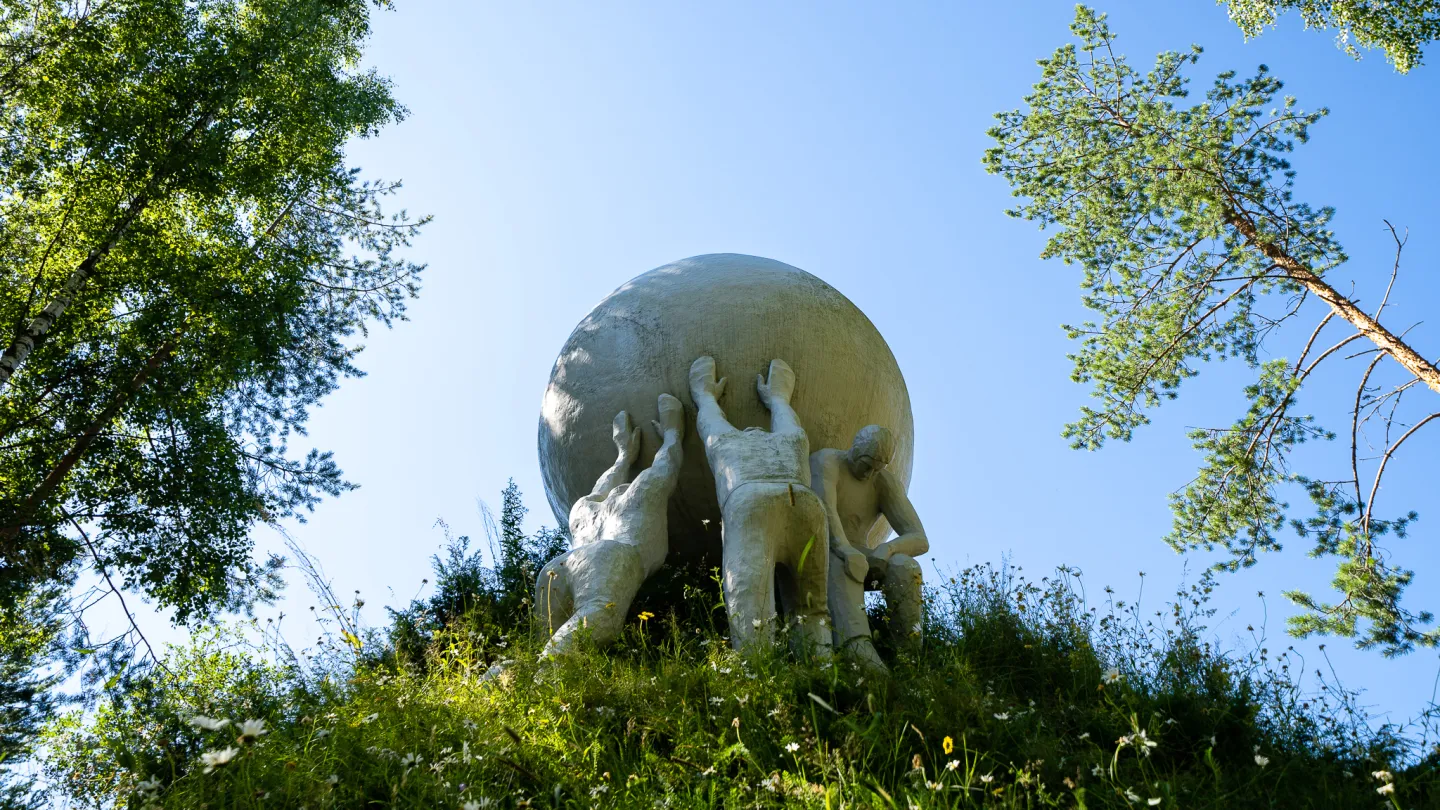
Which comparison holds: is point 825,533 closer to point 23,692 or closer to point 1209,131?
point 23,692

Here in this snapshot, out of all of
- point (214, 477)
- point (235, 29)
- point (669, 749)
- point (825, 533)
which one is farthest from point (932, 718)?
point (235, 29)

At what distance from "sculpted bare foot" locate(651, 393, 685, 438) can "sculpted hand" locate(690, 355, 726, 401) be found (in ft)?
0.48

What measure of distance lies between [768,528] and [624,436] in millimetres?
1822

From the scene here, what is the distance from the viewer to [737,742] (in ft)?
13.8

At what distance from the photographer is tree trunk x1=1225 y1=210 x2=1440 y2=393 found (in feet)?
37.4

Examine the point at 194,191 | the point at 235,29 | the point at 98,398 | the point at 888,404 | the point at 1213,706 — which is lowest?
the point at 1213,706

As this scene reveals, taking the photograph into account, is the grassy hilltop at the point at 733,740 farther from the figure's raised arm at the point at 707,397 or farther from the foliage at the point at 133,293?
the foliage at the point at 133,293

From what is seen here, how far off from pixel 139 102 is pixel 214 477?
3.82 meters

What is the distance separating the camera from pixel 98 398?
10.7m

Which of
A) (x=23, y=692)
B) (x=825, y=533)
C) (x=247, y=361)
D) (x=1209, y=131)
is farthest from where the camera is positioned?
(x=1209, y=131)

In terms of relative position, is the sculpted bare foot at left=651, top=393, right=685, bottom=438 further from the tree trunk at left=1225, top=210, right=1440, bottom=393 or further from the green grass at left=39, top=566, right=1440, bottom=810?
the tree trunk at left=1225, top=210, right=1440, bottom=393

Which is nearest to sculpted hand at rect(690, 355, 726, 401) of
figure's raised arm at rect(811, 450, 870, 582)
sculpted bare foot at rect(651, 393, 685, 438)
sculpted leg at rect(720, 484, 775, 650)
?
sculpted bare foot at rect(651, 393, 685, 438)

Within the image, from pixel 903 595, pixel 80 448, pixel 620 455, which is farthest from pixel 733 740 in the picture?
pixel 80 448

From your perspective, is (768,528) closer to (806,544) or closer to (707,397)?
(806,544)
